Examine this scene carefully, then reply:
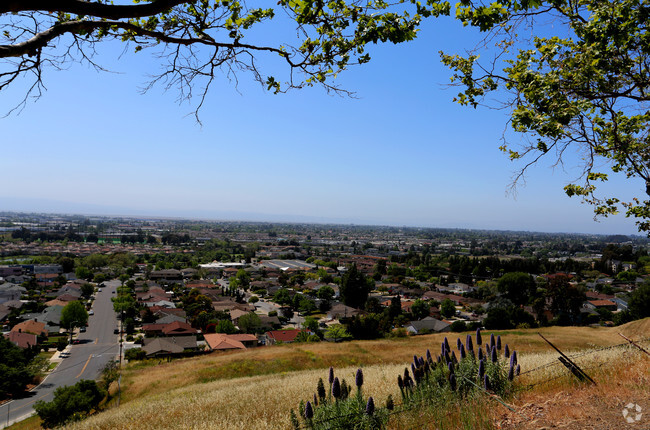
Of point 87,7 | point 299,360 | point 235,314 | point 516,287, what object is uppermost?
point 87,7

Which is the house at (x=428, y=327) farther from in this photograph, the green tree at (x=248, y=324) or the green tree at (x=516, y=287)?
the green tree at (x=516, y=287)

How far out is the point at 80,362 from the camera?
26.3 metres

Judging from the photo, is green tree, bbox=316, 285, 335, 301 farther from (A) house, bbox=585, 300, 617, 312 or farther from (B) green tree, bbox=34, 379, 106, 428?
(B) green tree, bbox=34, 379, 106, 428

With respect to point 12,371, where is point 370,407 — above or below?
above

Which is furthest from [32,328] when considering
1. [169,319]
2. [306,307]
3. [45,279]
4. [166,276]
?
[45,279]

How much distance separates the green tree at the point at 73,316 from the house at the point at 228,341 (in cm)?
1329

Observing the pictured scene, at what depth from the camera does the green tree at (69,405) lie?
14.1 metres

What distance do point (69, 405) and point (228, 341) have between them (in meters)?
15.0

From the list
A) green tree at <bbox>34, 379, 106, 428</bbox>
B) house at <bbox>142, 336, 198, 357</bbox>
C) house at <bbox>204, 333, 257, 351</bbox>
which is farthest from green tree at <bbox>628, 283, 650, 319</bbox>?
green tree at <bbox>34, 379, 106, 428</bbox>

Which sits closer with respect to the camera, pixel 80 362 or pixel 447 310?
pixel 80 362

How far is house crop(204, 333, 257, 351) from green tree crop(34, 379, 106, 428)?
40.4ft

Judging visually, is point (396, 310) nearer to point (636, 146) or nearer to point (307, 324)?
point (307, 324)

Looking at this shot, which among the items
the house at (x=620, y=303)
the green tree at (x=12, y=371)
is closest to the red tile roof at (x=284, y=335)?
the green tree at (x=12, y=371)

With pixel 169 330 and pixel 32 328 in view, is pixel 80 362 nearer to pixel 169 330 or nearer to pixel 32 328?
pixel 169 330
